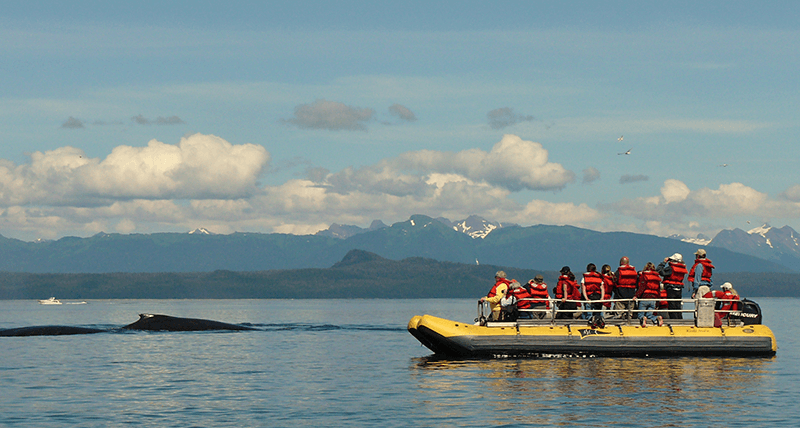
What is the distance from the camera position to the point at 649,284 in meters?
34.5

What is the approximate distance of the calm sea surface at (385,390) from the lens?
23.2m

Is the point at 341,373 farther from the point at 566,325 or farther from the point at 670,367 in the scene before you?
the point at 670,367

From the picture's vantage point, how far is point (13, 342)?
5156 centimetres

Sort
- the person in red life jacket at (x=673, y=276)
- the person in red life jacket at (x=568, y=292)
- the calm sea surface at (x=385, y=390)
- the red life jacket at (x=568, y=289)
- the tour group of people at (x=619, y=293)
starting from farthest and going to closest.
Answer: the red life jacket at (x=568, y=289)
the person in red life jacket at (x=568, y=292)
the person in red life jacket at (x=673, y=276)
the tour group of people at (x=619, y=293)
the calm sea surface at (x=385, y=390)

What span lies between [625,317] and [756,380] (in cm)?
689

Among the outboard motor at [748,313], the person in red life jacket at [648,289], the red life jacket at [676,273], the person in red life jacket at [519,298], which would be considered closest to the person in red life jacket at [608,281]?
the person in red life jacket at [648,289]

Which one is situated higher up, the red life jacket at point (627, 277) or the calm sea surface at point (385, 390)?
the red life jacket at point (627, 277)

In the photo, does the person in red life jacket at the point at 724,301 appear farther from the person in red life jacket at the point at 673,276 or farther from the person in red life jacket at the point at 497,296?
the person in red life jacket at the point at 497,296

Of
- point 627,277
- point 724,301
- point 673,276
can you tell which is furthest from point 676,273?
point 724,301

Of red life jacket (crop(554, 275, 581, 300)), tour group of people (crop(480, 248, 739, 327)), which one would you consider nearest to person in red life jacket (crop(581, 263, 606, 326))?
tour group of people (crop(480, 248, 739, 327))

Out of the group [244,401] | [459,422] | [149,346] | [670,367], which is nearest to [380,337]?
[149,346]

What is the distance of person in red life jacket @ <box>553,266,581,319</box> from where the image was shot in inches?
1380

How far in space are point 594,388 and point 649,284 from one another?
8142 mm

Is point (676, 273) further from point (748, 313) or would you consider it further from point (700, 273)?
point (748, 313)
